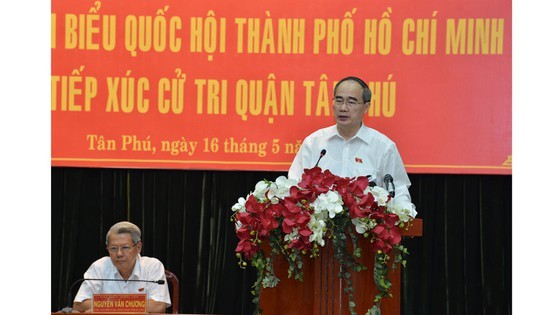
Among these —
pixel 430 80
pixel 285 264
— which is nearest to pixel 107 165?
pixel 430 80

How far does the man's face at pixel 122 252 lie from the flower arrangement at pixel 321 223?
1163mm

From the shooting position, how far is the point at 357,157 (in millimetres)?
4434

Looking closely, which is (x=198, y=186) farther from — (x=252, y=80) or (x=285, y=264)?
(x=285, y=264)

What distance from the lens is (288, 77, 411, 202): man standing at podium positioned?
169 inches

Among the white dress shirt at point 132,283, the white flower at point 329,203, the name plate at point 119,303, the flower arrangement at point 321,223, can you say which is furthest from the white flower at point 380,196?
the white dress shirt at point 132,283

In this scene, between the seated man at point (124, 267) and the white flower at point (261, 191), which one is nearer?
the white flower at point (261, 191)

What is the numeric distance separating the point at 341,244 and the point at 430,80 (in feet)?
7.21

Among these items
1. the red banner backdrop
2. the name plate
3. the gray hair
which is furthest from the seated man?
the red banner backdrop

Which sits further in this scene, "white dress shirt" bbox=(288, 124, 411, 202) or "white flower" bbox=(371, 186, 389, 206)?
"white dress shirt" bbox=(288, 124, 411, 202)

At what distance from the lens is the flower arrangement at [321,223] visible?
3.13m

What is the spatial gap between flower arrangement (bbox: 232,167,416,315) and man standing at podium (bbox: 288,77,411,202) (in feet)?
3.59

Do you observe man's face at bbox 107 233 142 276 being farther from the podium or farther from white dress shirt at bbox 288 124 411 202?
the podium

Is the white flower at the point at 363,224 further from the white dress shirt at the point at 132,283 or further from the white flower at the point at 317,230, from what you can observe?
the white dress shirt at the point at 132,283

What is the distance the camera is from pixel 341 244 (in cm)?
318
